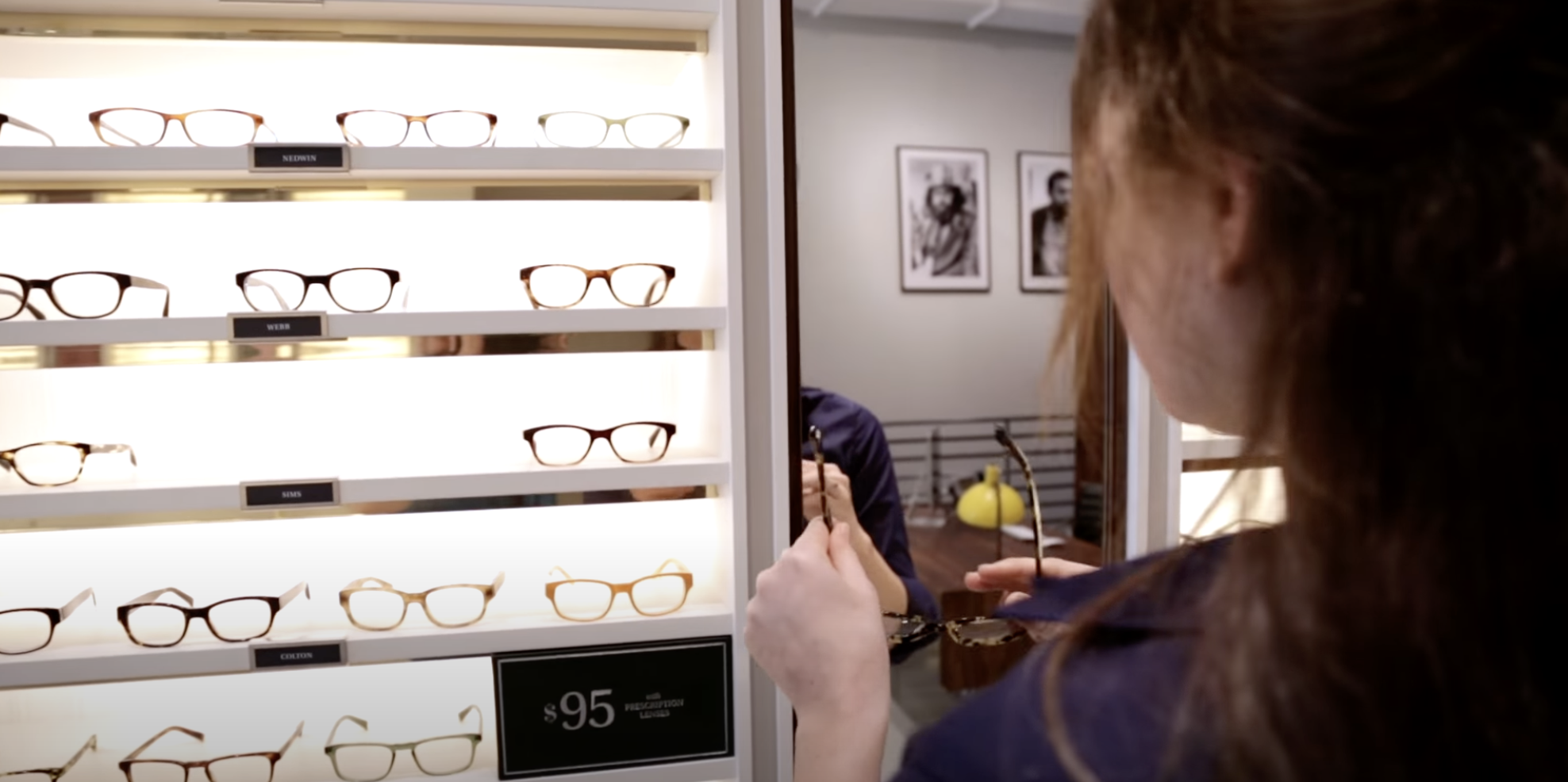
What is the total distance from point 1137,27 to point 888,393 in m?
2.55

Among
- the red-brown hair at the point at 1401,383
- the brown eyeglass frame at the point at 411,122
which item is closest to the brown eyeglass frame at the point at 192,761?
the brown eyeglass frame at the point at 411,122

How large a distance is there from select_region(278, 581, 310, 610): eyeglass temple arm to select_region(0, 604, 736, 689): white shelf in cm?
6

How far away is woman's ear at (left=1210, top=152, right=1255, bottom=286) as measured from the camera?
0.44m

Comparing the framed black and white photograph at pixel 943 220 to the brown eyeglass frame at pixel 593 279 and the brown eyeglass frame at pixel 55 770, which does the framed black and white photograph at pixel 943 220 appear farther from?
the brown eyeglass frame at pixel 55 770

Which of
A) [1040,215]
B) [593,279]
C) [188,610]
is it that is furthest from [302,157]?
[1040,215]

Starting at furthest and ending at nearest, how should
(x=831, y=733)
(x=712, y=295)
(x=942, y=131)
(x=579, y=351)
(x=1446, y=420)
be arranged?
(x=942, y=131) → (x=712, y=295) → (x=579, y=351) → (x=831, y=733) → (x=1446, y=420)

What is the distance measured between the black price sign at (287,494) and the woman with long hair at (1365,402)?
85 centimetres

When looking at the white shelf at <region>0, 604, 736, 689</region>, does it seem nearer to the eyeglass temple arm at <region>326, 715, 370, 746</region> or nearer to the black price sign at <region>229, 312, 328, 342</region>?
the eyeglass temple arm at <region>326, 715, 370, 746</region>

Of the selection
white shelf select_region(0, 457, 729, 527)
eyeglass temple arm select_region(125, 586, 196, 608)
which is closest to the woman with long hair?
white shelf select_region(0, 457, 729, 527)

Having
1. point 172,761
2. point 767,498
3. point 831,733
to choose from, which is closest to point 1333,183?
point 831,733

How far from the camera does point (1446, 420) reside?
15.4 inches

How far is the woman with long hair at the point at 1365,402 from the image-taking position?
0.37m

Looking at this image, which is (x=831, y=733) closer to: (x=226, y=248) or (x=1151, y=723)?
(x=1151, y=723)

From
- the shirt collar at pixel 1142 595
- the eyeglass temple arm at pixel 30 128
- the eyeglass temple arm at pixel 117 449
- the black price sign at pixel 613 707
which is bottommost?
the black price sign at pixel 613 707
